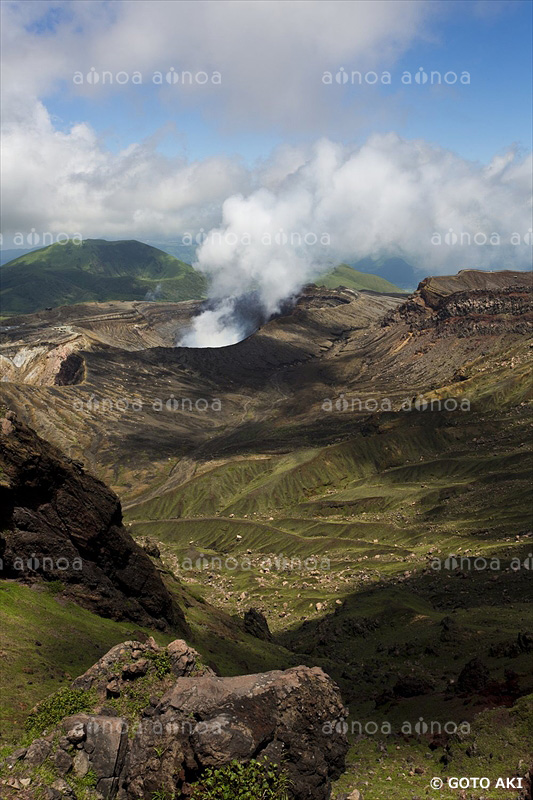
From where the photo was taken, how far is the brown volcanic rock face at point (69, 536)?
180ft

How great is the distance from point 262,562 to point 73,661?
119713mm

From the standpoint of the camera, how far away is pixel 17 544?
54.6 m

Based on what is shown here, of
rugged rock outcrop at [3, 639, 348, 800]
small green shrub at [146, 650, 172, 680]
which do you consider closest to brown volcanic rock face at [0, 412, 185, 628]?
rugged rock outcrop at [3, 639, 348, 800]

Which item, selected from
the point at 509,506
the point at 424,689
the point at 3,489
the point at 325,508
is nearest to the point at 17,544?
the point at 3,489

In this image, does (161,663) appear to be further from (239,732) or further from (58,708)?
(239,732)

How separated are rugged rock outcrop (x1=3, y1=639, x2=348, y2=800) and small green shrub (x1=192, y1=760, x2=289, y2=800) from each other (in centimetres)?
54

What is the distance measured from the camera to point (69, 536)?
199 feet

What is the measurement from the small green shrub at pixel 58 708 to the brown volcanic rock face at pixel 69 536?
833 inches

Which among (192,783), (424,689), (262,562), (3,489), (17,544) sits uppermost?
(3,489)

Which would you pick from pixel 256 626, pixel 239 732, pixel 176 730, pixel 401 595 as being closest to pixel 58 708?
pixel 176 730

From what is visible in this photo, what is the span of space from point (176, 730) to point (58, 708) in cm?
710

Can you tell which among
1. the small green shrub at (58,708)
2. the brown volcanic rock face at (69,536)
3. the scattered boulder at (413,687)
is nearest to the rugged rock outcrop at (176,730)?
the small green shrub at (58,708)

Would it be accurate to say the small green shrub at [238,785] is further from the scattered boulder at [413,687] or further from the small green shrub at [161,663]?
the scattered boulder at [413,687]

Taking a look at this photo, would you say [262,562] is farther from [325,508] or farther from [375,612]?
[375,612]
